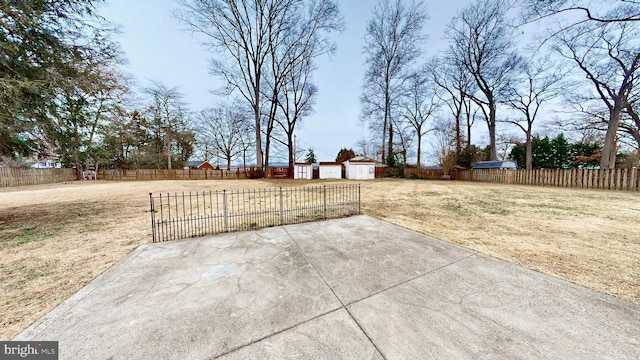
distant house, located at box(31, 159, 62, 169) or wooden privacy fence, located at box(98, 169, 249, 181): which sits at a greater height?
distant house, located at box(31, 159, 62, 169)

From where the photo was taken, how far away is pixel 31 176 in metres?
16.5

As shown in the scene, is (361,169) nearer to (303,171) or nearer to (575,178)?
(303,171)

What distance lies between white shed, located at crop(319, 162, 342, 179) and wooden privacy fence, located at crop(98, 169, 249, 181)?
28.7ft

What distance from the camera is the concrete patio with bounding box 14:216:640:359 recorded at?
4.92 ft

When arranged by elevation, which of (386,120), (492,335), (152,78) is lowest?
(492,335)

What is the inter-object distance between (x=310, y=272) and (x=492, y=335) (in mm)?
1829

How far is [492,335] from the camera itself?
1.61 metres

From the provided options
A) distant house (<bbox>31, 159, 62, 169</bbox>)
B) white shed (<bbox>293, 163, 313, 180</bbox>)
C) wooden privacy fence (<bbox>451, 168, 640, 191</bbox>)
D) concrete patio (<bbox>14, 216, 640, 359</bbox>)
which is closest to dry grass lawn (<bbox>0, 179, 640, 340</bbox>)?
concrete patio (<bbox>14, 216, 640, 359</bbox>)

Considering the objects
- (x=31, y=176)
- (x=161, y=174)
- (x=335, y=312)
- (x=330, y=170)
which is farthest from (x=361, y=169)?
(x=31, y=176)

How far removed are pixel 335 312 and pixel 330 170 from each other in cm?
2220

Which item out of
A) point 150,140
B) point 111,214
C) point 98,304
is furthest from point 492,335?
point 150,140

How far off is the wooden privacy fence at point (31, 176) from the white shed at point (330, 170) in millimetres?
25087

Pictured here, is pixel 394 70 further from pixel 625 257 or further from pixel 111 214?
pixel 111 214

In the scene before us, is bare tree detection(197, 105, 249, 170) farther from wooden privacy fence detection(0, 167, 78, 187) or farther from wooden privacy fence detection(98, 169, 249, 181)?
wooden privacy fence detection(0, 167, 78, 187)
